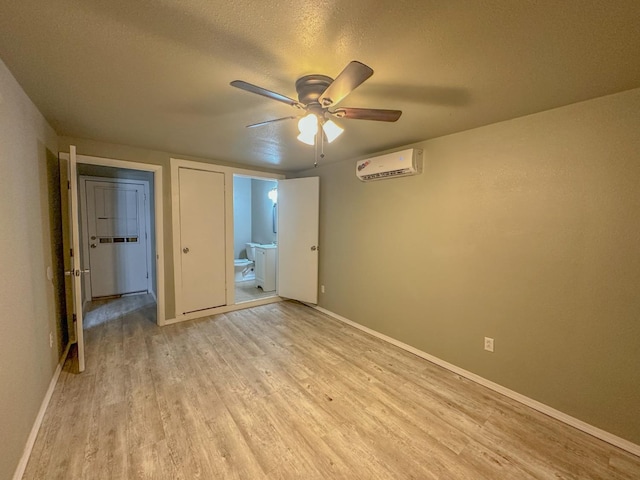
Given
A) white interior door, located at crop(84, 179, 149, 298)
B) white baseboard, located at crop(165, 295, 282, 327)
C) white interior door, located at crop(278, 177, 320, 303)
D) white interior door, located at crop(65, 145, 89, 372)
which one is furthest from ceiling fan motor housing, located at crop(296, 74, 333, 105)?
white interior door, located at crop(84, 179, 149, 298)

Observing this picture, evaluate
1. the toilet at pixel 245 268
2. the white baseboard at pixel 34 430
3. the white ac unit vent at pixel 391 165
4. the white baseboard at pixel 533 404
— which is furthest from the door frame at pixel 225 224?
the white baseboard at pixel 533 404

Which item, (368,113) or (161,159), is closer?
(368,113)

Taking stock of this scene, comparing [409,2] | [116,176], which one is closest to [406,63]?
[409,2]

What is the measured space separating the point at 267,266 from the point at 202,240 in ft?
4.88

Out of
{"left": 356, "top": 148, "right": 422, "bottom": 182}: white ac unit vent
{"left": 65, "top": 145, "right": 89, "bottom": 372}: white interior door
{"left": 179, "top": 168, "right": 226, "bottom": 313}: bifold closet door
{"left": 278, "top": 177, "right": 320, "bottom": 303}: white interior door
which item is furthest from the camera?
{"left": 278, "top": 177, "right": 320, "bottom": 303}: white interior door

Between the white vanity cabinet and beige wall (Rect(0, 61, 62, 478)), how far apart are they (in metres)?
2.94

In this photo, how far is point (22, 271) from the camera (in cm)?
156

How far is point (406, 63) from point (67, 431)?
2.99m

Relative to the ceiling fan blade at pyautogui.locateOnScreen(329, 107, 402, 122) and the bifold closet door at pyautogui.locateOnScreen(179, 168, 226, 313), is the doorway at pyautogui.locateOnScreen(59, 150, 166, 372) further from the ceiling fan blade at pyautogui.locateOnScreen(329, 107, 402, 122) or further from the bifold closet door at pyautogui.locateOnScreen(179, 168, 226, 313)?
the ceiling fan blade at pyautogui.locateOnScreen(329, 107, 402, 122)

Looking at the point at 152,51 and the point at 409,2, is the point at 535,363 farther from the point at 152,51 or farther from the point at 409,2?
the point at 152,51

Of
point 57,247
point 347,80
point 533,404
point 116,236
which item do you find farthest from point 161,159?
point 533,404

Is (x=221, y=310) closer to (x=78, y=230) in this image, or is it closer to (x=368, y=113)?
(x=78, y=230)

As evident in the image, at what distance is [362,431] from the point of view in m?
1.71

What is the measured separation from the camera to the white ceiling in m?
1.03
